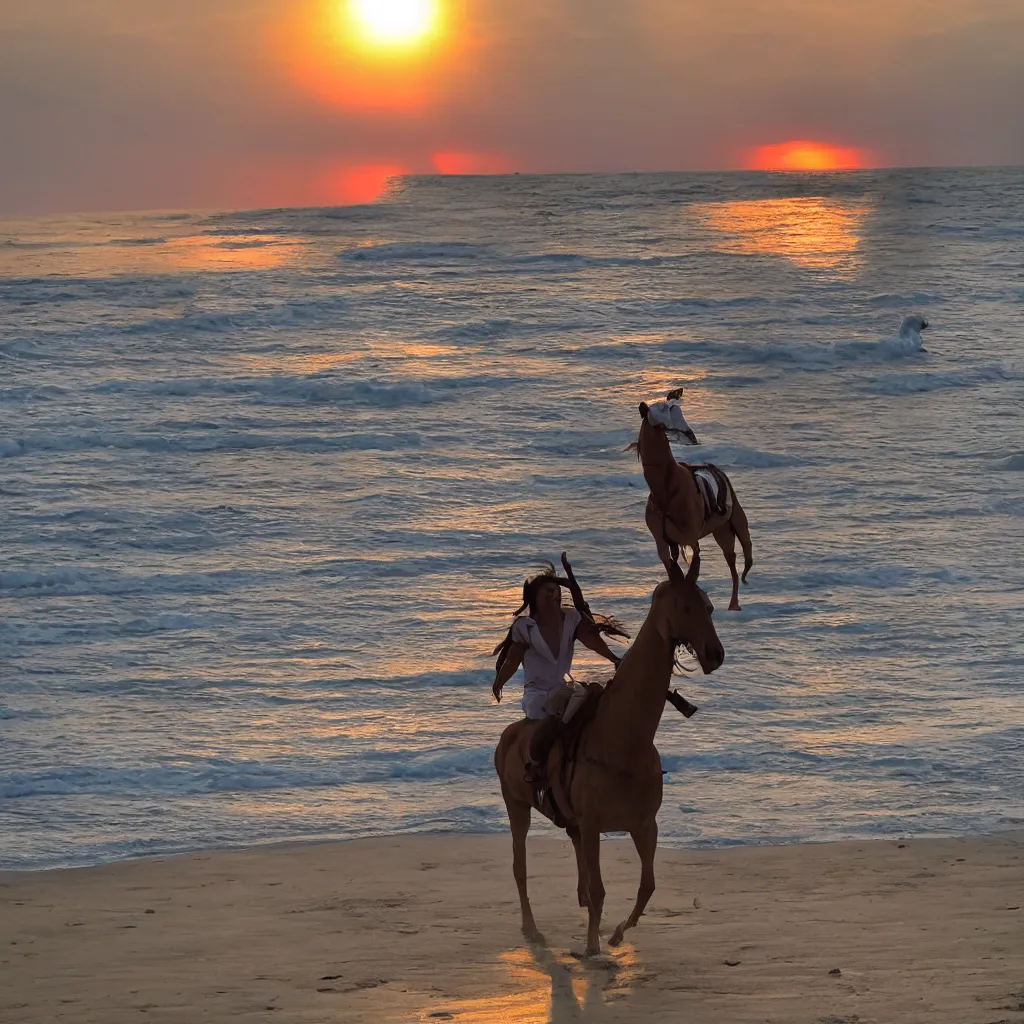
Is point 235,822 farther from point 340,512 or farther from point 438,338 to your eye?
point 438,338

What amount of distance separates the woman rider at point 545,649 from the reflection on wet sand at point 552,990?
34.5 inches

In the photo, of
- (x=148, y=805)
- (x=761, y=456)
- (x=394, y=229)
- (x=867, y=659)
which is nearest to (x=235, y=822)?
(x=148, y=805)

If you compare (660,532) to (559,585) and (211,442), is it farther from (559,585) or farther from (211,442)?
(211,442)

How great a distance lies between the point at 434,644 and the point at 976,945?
9.97m

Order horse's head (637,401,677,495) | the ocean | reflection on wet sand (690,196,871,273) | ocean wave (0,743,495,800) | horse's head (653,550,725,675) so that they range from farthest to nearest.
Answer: reflection on wet sand (690,196,871,273) → the ocean → ocean wave (0,743,495,800) → horse's head (653,550,725,675) → horse's head (637,401,677,495)

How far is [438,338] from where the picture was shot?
34.4 m

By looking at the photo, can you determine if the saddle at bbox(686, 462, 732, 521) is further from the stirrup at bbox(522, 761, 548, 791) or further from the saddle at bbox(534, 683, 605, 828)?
the stirrup at bbox(522, 761, 548, 791)

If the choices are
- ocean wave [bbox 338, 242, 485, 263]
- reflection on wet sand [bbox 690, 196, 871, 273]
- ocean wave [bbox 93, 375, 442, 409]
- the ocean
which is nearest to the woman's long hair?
the ocean

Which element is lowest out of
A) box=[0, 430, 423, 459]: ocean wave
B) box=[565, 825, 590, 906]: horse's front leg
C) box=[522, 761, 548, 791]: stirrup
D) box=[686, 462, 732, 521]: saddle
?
box=[565, 825, 590, 906]: horse's front leg

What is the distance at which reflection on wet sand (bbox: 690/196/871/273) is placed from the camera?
140 feet

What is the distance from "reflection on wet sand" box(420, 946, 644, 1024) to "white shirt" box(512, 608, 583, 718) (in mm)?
1184

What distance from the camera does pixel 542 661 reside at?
746 cm

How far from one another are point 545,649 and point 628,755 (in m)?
0.72

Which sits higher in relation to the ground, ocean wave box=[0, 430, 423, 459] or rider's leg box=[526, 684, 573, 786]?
ocean wave box=[0, 430, 423, 459]
